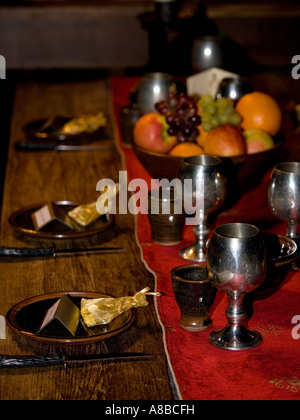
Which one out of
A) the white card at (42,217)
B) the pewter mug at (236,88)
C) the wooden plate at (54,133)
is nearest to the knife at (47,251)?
the white card at (42,217)

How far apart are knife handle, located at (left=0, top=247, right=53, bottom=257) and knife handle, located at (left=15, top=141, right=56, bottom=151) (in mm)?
761

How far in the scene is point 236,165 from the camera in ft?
4.39

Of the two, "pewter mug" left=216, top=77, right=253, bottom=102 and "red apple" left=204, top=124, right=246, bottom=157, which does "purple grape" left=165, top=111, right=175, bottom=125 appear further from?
"pewter mug" left=216, top=77, right=253, bottom=102

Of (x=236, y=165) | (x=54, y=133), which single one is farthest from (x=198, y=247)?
(x=54, y=133)

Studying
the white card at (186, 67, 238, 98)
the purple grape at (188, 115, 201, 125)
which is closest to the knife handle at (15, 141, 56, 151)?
the white card at (186, 67, 238, 98)

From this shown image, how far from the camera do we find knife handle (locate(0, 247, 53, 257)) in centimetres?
120

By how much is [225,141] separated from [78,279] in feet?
1.45

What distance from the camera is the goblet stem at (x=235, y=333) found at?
884 mm

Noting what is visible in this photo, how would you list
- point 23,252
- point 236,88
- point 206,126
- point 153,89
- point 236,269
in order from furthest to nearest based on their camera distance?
point 153,89, point 236,88, point 206,126, point 23,252, point 236,269

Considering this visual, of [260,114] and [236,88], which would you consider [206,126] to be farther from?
[236,88]

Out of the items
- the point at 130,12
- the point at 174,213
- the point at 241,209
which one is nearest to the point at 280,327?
the point at 174,213

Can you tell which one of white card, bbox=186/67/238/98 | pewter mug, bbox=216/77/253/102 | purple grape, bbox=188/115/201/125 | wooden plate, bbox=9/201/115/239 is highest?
white card, bbox=186/67/238/98

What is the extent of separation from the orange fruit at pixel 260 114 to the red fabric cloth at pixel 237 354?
0.48 metres
